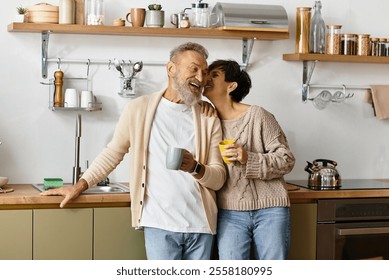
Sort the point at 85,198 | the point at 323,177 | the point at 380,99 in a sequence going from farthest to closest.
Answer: the point at 380,99 → the point at 323,177 → the point at 85,198

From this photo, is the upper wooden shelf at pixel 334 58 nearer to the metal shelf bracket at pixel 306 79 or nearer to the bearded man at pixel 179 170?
the metal shelf bracket at pixel 306 79

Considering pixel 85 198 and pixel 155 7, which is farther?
pixel 155 7

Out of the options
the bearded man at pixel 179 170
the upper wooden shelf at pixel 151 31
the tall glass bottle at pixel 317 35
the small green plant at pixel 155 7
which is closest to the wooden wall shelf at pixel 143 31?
the upper wooden shelf at pixel 151 31

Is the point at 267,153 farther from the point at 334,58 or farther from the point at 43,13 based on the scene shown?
the point at 43,13

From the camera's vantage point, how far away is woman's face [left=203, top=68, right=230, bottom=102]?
3836 mm

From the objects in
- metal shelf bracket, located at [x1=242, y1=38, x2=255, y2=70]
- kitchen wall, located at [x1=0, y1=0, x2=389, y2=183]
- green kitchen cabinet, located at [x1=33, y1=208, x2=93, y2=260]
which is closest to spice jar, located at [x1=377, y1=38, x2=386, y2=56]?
kitchen wall, located at [x1=0, y1=0, x2=389, y2=183]

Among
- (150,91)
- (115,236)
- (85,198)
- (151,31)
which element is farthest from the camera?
(150,91)

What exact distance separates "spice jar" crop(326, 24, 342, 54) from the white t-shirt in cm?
136

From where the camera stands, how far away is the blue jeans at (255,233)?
3734 millimetres

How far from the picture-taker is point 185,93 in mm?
3645

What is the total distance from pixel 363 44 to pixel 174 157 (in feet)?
6.11

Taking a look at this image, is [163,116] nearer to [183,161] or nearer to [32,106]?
[183,161]

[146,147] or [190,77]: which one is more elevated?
[190,77]

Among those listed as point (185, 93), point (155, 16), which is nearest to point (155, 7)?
point (155, 16)
